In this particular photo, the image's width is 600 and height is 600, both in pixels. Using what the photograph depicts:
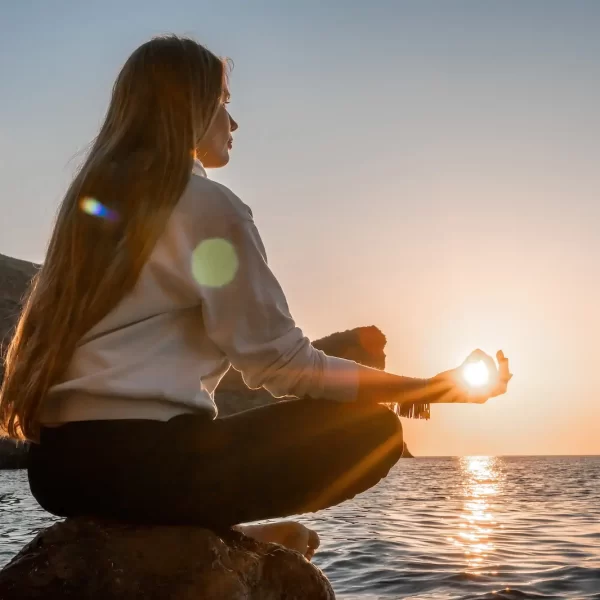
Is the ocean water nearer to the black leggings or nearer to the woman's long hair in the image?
the black leggings

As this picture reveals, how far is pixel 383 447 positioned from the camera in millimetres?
2889

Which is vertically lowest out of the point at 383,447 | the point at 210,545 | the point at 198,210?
the point at 210,545

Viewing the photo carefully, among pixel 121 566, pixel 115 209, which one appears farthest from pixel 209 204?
pixel 121 566

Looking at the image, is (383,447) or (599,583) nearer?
(383,447)

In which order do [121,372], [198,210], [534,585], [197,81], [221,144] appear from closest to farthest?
1. [121,372]
2. [198,210]
3. [197,81]
4. [221,144]
5. [534,585]

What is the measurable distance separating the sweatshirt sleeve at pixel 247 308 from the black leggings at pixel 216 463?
169mm


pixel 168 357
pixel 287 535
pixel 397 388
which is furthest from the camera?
pixel 287 535

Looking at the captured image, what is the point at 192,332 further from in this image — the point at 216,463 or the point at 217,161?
the point at 217,161

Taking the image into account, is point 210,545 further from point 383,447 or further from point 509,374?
point 509,374

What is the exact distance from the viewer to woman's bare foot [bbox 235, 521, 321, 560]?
319cm

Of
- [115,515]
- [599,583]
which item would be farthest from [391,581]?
[115,515]

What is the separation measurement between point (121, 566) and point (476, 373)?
1.53 m

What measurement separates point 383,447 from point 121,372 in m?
1.12

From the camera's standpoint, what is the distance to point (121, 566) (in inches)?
102
